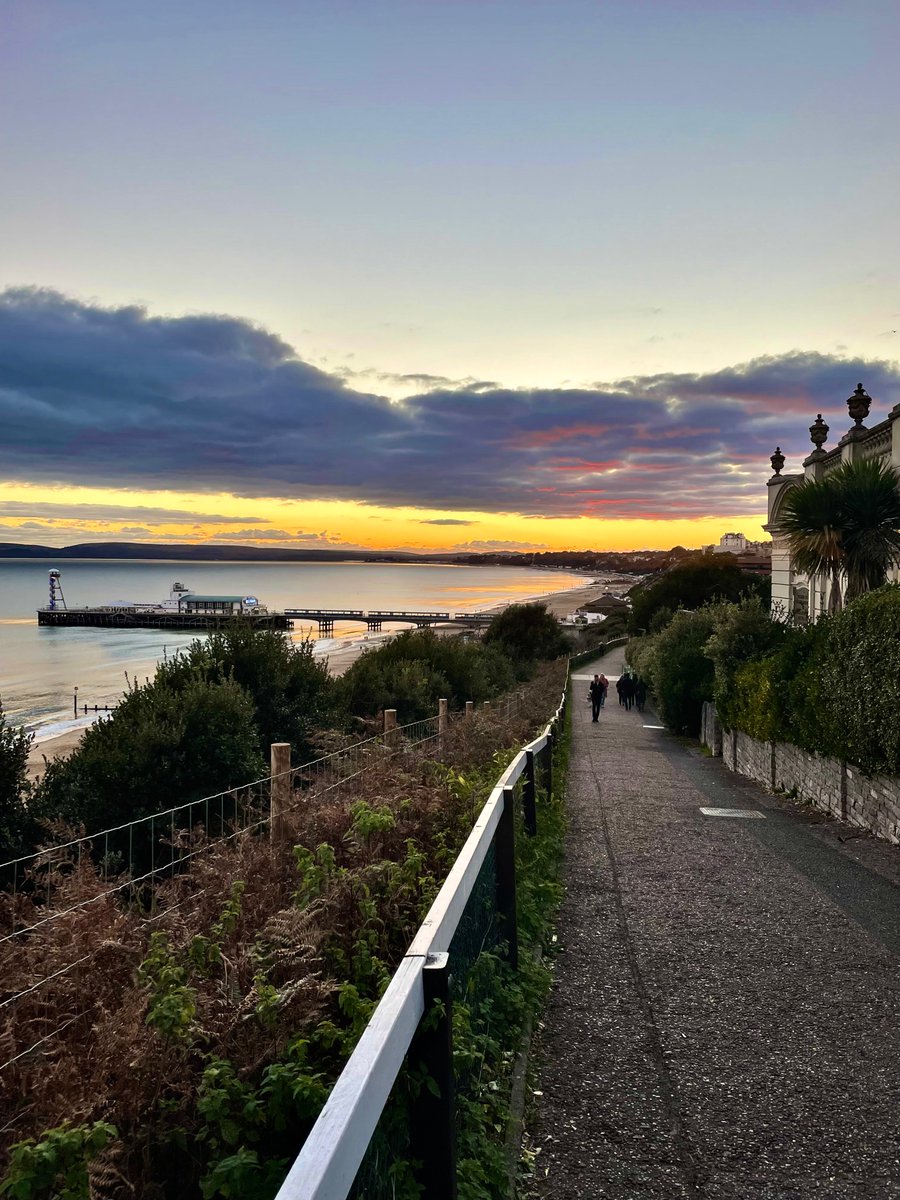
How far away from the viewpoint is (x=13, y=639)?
11619 centimetres

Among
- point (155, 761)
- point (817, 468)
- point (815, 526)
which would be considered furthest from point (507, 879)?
point (817, 468)

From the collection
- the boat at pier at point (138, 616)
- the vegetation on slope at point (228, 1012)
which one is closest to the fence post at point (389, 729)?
the vegetation on slope at point (228, 1012)

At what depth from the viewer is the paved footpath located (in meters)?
3.63

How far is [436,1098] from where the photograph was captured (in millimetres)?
2605

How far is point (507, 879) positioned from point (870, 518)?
18.9m

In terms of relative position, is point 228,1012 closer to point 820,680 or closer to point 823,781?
point 820,680

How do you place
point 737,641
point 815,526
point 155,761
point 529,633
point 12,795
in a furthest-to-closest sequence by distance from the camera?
point 529,633 → point 737,641 → point 815,526 → point 155,761 → point 12,795

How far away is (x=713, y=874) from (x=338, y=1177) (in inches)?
297

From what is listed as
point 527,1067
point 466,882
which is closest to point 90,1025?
point 466,882

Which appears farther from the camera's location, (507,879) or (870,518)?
(870,518)

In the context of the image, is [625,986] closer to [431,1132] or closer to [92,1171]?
[431,1132]

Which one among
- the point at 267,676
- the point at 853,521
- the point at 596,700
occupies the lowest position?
the point at 596,700

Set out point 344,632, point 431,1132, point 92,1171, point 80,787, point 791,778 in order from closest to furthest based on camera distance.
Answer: point 92,1171, point 431,1132, point 80,787, point 791,778, point 344,632

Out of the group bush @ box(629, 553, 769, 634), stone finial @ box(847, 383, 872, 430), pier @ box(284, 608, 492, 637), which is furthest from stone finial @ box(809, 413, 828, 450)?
pier @ box(284, 608, 492, 637)
